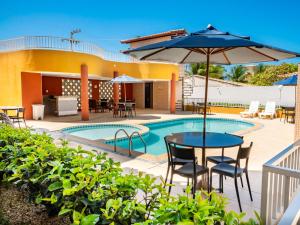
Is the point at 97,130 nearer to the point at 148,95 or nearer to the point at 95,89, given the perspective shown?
the point at 95,89

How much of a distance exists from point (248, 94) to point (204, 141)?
655 inches

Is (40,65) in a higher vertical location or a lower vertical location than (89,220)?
higher

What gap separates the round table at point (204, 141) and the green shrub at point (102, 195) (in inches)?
68.5

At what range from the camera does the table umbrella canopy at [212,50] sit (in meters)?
3.04

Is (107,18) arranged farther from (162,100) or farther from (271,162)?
(271,162)

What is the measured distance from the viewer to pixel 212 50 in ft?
13.4

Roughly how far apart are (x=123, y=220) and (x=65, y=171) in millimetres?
886

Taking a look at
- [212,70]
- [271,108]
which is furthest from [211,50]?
[212,70]

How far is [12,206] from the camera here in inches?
116

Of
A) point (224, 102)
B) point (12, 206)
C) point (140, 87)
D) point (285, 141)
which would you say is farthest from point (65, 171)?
point (140, 87)

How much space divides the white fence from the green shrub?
17.8m

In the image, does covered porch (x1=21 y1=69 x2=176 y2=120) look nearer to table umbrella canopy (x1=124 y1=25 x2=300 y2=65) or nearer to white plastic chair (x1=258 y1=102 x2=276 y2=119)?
white plastic chair (x1=258 y1=102 x2=276 y2=119)

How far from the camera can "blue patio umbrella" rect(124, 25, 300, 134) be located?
3041 millimetres

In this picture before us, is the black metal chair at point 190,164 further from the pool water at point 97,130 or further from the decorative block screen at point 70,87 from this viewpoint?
the decorative block screen at point 70,87
